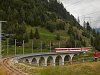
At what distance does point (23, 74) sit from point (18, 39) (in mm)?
166940

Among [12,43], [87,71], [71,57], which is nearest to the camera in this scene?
[87,71]

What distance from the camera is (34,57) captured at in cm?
12338

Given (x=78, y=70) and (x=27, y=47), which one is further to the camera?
(x=27, y=47)

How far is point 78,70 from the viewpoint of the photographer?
1212 inches

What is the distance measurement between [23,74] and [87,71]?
718cm

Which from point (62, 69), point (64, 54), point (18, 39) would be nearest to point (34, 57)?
point (64, 54)

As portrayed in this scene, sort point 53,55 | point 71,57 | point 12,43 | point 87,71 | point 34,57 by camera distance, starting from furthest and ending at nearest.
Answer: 1. point 12,43
2. point 71,57
3. point 53,55
4. point 34,57
5. point 87,71

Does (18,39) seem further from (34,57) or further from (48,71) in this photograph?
(48,71)

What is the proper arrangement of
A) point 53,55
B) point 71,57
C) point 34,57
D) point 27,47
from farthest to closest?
1. point 27,47
2. point 71,57
3. point 53,55
4. point 34,57

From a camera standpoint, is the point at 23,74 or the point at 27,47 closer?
the point at 23,74

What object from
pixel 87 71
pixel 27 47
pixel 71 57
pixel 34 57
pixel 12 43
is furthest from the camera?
pixel 27 47

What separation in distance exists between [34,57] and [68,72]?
3679 inches

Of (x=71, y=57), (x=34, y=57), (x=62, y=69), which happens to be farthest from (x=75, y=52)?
(x=62, y=69)

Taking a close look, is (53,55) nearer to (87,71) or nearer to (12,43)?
(12,43)
